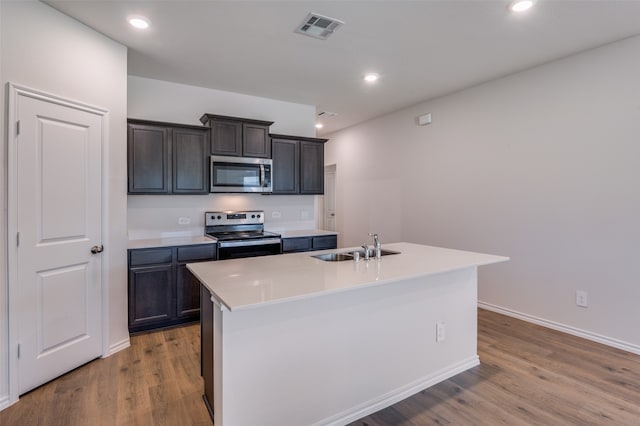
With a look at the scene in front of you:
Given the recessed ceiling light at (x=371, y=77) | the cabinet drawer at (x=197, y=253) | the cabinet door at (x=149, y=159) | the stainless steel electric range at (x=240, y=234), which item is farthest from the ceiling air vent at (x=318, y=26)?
the cabinet drawer at (x=197, y=253)

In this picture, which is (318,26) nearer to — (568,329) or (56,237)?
(56,237)

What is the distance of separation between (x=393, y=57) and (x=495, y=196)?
6.42ft

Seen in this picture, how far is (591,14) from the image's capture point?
251 cm

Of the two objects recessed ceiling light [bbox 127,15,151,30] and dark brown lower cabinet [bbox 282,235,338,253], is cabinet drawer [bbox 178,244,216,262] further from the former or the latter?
recessed ceiling light [bbox 127,15,151,30]

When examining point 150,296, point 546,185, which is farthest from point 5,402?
point 546,185

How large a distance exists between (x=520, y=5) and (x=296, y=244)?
313cm

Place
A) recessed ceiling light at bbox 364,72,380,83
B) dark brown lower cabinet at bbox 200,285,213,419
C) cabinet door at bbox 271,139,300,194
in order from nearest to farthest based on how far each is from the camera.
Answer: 1. dark brown lower cabinet at bbox 200,285,213,419
2. recessed ceiling light at bbox 364,72,380,83
3. cabinet door at bbox 271,139,300,194

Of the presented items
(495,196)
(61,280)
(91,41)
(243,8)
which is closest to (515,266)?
(495,196)

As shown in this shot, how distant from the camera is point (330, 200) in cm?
719

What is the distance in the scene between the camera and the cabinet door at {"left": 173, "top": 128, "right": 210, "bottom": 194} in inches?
143

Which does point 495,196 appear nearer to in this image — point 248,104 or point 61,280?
point 248,104

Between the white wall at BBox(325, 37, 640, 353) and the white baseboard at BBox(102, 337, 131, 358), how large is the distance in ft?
12.3

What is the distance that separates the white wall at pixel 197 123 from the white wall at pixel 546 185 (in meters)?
1.70

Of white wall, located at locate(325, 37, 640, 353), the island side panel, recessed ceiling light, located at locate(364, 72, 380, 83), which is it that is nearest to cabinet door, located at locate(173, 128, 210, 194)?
recessed ceiling light, located at locate(364, 72, 380, 83)
